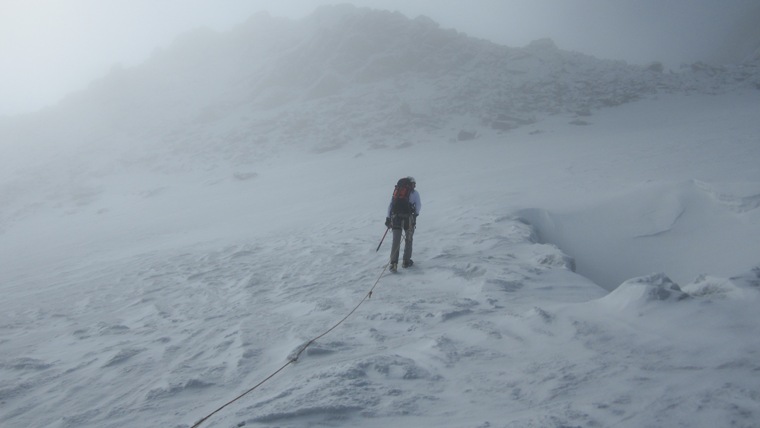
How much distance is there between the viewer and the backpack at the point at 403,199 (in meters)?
7.49

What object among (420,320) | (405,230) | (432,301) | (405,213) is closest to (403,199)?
(405,213)

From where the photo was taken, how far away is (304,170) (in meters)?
26.4

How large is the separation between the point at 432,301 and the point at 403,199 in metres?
2.54

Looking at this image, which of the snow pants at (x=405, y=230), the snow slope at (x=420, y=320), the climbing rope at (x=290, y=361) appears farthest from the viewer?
the snow pants at (x=405, y=230)

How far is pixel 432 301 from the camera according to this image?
5.45 m

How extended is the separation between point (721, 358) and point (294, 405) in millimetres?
3174

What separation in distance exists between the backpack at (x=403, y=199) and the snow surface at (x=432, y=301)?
106 centimetres

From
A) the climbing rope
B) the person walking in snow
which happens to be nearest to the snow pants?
the person walking in snow

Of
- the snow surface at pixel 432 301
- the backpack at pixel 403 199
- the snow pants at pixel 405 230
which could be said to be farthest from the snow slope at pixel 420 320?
the backpack at pixel 403 199

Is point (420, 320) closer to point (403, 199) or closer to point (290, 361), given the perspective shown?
point (290, 361)

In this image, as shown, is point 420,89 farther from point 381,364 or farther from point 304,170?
point 381,364

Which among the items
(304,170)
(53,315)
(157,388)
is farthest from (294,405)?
(304,170)

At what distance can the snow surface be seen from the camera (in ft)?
9.83

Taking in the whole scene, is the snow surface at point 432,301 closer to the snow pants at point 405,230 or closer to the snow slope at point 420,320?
the snow slope at point 420,320
